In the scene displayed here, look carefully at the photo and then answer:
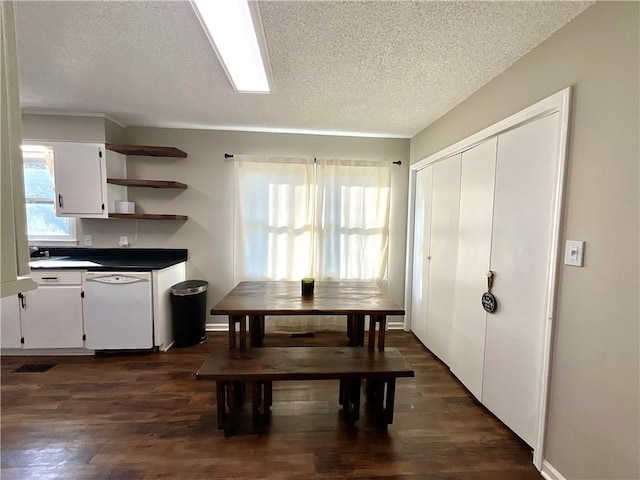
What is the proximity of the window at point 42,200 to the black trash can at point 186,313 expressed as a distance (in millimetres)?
1447

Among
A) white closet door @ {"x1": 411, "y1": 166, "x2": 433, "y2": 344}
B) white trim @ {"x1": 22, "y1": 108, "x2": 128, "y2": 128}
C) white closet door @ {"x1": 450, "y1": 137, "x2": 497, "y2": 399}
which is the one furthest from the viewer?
white closet door @ {"x1": 411, "y1": 166, "x2": 433, "y2": 344}

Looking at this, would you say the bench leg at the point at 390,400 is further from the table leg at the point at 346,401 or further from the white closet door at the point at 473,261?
the white closet door at the point at 473,261

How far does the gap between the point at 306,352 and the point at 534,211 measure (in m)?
1.74

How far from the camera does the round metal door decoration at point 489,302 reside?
1.98m

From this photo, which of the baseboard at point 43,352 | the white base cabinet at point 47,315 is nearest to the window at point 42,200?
the white base cabinet at point 47,315

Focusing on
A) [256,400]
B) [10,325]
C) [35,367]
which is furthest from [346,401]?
[10,325]

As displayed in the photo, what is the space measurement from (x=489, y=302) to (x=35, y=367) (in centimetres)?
404

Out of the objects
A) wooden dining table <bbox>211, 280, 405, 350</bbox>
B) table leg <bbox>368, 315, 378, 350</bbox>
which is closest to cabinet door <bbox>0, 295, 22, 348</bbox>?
wooden dining table <bbox>211, 280, 405, 350</bbox>

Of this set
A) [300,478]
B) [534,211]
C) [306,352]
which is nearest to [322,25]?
[534,211]

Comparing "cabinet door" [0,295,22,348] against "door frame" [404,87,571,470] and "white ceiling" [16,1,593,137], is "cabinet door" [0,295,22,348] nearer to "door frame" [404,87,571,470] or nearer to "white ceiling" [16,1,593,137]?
"white ceiling" [16,1,593,137]

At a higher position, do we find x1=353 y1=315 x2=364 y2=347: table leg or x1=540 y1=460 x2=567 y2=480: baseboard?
x1=353 y1=315 x2=364 y2=347: table leg

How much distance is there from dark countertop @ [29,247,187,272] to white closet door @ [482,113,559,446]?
3.04 meters

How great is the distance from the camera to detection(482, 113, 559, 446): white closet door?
1589 millimetres

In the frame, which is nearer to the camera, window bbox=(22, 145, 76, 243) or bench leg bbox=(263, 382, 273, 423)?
bench leg bbox=(263, 382, 273, 423)
